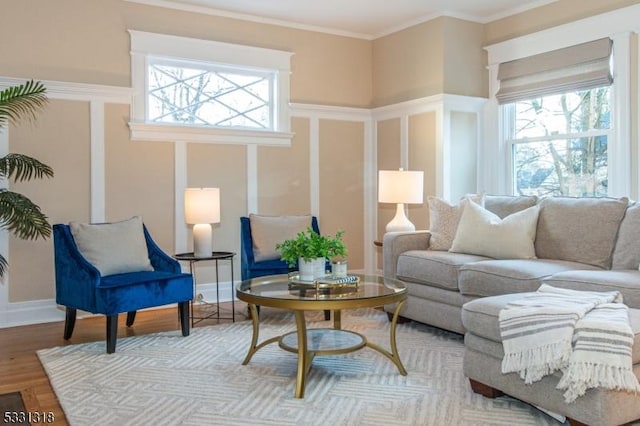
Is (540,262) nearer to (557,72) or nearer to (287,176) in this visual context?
(557,72)

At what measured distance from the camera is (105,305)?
3.45 meters

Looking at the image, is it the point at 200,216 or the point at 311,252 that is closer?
the point at 311,252

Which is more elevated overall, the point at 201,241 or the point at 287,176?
the point at 287,176

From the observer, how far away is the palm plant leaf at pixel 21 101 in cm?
366

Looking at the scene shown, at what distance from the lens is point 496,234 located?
152 inches

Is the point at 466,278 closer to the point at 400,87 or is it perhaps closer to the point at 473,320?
the point at 473,320

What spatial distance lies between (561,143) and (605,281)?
2.05 metres

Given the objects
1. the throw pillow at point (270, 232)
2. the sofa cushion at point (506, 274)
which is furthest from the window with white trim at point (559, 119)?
the throw pillow at point (270, 232)

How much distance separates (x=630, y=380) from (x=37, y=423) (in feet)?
7.96

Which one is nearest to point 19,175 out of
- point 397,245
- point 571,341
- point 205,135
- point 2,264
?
point 2,264

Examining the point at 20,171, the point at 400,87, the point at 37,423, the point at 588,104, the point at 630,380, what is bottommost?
the point at 37,423

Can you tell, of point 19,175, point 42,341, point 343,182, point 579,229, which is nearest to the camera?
point 579,229

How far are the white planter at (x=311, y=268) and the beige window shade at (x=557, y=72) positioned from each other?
269 cm

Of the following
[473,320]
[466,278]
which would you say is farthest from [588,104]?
[473,320]
